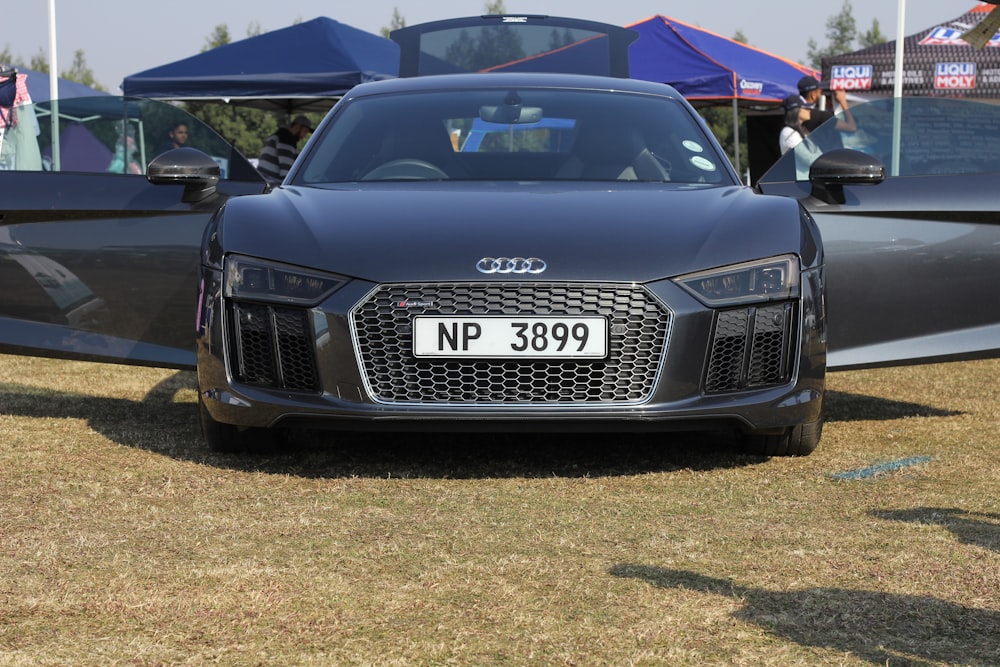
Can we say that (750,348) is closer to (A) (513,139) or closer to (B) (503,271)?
(B) (503,271)

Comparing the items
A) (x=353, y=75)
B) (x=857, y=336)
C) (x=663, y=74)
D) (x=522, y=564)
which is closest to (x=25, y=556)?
(x=522, y=564)

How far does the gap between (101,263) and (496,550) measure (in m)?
2.50

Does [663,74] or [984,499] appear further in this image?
[663,74]

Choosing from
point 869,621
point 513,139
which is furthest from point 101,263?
point 869,621

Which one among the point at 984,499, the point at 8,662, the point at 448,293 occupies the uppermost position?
the point at 448,293

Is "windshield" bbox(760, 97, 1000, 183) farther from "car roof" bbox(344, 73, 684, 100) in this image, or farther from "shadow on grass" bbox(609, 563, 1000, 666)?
"shadow on grass" bbox(609, 563, 1000, 666)

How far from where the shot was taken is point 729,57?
18922mm

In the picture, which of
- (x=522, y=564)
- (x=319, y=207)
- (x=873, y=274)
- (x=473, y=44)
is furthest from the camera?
(x=473, y=44)

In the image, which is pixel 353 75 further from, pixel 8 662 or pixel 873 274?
pixel 8 662

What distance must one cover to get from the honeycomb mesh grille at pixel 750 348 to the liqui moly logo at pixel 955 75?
15.2m

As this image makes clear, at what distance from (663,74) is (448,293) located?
14.6 metres

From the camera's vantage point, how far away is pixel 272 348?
4.45 m

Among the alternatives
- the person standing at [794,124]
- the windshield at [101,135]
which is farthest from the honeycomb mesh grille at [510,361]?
the person standing at [794,124]

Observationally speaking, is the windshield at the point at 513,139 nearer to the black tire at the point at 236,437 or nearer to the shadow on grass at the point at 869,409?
the black tire at the point at 236,437
